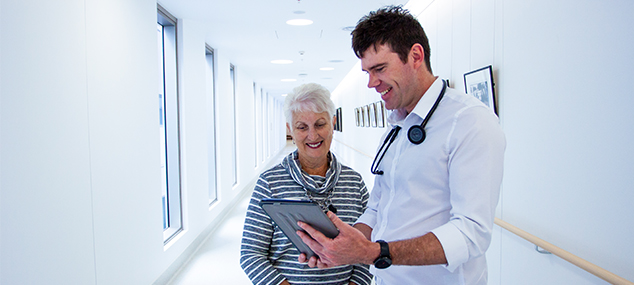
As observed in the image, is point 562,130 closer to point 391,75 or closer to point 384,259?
point 391,75

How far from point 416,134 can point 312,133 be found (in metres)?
0.79

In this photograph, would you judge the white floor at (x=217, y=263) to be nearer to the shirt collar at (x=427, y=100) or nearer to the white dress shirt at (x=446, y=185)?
the white dress shirt at (x=446, y=185)

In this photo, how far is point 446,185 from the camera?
1.48m

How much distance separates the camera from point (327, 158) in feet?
7.97

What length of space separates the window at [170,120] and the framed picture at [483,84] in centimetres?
384

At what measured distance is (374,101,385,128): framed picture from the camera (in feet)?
28.4

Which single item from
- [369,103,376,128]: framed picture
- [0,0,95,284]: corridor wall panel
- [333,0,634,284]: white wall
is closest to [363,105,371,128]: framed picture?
[369,103,376,128]: framed picture

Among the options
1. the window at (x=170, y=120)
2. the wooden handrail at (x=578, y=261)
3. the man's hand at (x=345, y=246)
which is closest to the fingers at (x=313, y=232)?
the man's hand at (x=345, y=246)

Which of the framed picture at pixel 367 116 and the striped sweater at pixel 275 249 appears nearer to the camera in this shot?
the striped sweater at pixel 275 249

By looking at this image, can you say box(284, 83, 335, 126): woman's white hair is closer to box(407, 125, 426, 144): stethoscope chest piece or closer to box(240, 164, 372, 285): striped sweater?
box(240, 164, 372, 285): striped sweater

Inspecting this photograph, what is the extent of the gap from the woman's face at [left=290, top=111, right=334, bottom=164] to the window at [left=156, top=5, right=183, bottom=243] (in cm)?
399

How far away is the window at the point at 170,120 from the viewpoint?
18.9 feet

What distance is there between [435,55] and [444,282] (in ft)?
15.0

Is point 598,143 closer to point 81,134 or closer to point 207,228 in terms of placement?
point 81,134
